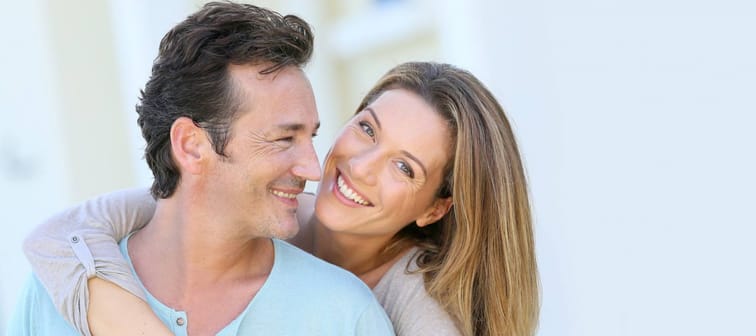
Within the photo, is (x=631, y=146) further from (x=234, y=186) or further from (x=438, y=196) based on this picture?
(x=234, y=186)

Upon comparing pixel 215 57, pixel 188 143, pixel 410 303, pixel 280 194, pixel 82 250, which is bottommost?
pixel 410 303

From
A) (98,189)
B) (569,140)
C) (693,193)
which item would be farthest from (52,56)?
(693,193)

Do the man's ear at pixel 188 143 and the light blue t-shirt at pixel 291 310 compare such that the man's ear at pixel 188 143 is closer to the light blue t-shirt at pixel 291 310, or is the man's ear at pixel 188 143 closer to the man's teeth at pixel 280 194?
the man's teeth at pixel 280 194

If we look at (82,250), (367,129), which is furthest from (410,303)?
(82,250)

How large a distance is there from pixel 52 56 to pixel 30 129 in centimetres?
38

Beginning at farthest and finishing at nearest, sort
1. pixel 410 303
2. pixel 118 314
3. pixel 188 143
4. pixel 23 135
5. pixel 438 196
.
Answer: pixel 23 135 → pixel 438 196 → pixel 410 303 → pixel 188 143 → pixel 118 314

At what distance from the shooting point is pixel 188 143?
6.86 feet

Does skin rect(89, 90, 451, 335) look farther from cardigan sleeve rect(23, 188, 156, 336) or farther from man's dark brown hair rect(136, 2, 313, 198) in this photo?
man's dark brown hair rect(136, 2, 313, 198)

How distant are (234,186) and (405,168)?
1.50ft

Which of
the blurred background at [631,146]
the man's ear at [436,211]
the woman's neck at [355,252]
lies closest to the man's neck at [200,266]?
the woman's neck at [355,252]

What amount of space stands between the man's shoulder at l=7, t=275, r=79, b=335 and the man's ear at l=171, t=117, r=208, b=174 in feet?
1.34

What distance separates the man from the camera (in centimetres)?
204

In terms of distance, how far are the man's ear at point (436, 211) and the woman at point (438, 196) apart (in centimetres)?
4

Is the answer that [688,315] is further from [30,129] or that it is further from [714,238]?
[30,129]
